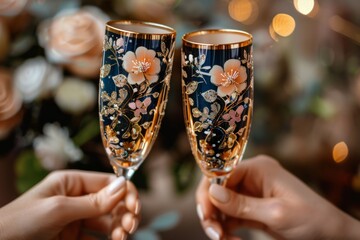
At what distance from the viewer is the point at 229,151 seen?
832 millimetres

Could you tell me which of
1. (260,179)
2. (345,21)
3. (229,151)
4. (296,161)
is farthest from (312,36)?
(229,151)

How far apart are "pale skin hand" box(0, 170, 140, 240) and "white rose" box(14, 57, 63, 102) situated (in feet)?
0.58

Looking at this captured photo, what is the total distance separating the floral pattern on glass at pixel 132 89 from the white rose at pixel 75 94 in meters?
0.21

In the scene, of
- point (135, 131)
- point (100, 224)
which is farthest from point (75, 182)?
point (135, 131)

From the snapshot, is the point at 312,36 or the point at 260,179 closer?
the point at 260,179

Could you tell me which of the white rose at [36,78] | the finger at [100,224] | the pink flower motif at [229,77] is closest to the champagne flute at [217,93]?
the pink flower motif at [229,77]

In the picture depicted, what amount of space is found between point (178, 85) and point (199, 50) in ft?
1.09

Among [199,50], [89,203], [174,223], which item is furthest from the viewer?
[174,223]

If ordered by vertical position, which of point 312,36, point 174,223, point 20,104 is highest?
point 312,36

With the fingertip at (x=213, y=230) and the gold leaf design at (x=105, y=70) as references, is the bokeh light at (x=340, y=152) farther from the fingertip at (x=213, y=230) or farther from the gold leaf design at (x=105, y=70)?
the gold leaf design at (x=105, y=70)

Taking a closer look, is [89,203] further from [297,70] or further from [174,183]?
[297,70]

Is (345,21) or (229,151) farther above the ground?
(345,21)

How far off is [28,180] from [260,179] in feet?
1.50

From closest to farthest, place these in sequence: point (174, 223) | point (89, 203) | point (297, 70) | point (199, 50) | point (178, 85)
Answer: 1. point (199, 50)
2. point (89, 203)
3. point (174, 223)
4. point (178, 85)
5. point (297, 70)
